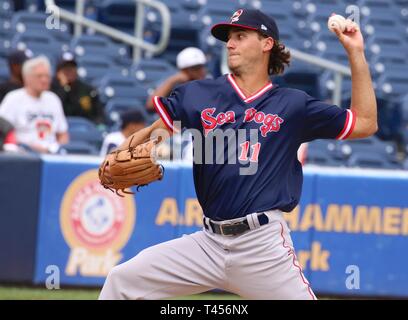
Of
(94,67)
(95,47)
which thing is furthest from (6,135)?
(95,47)

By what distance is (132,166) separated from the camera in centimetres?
547

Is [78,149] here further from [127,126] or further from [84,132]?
[127,126]

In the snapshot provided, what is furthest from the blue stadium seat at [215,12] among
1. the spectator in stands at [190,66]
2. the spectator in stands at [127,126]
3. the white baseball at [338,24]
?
the white baseball at [338,24]

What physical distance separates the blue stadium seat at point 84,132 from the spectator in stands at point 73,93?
0.99ft

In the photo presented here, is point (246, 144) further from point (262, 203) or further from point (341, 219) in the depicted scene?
point (341, 219)

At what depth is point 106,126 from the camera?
10812 mm

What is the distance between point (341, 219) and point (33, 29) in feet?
16.0

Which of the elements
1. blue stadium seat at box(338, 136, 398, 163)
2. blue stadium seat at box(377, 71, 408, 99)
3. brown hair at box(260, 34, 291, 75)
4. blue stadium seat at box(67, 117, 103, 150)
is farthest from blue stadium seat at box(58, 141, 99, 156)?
brown hair at box(260, 34, 291, 75)

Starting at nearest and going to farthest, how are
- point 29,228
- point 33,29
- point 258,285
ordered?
point 258,285 < point 29,228 < point 33,29

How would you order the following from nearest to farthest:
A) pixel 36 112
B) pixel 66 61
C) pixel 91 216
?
pixel 91 216, pixel 36 112, pixel 66 61

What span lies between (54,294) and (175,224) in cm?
114

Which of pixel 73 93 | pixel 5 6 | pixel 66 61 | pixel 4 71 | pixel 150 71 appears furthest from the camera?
pixel 5 6
